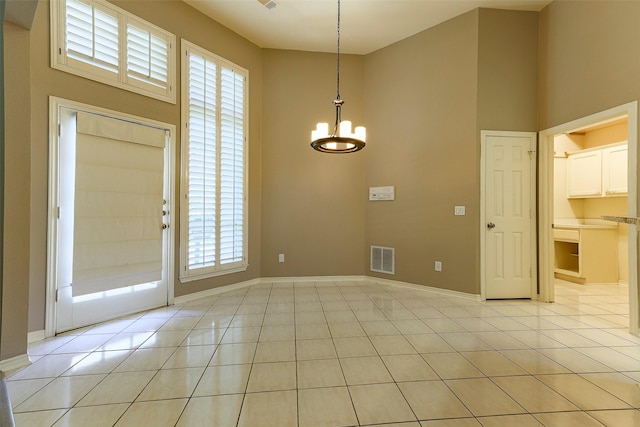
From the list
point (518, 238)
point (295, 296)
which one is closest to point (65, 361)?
point (295, 296)

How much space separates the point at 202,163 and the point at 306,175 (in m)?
1.63

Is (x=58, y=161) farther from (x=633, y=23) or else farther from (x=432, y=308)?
(x=633, y=23)

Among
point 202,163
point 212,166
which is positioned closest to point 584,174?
point 212,166

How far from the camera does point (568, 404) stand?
1.73 meters

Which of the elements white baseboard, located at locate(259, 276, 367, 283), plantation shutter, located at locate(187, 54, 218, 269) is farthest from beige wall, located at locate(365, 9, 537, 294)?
plantation shutter, located at locate(187, 54, 218, 269)

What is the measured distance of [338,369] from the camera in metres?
2.11

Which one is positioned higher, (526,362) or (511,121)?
(511,121)

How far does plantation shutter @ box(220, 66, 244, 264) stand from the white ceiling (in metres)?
0.72

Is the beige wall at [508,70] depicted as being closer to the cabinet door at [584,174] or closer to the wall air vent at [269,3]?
the cabinet door at [584,174]

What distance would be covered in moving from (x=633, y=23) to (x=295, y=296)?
4607mm

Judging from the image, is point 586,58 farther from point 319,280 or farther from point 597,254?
point 319,280

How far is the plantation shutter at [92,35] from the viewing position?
2763 millimetres

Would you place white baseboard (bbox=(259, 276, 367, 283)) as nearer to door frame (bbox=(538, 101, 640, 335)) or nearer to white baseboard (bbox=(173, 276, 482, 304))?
white baseboard (bbox=(173, 276, 482, 304))

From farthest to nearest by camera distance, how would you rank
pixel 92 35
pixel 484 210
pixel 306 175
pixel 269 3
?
pixel 306 175 → pixel 484 210 → pixel 269 3 → pixel 92 35
